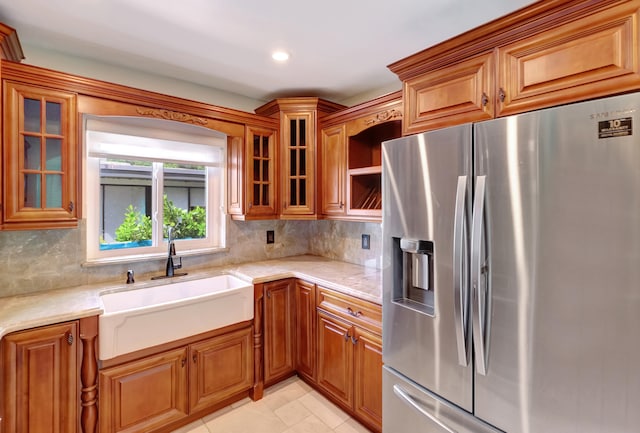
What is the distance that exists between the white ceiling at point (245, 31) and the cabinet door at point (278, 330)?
164 cm

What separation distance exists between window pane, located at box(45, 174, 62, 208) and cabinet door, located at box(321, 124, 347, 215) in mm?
1785

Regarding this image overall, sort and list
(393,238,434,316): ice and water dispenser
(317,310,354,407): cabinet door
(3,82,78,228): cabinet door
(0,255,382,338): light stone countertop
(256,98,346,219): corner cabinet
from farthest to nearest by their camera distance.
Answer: (256,98,346,219): corner cabinet → (317,310,354,407): cabinet door → (3,82,78,228): cabinet door → (0,255,382,338): light stone countertop → (393,238,434,316): ice and water dispenser

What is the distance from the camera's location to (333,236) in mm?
3041

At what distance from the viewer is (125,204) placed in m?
2.38

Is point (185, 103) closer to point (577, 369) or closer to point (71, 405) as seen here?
point (71, 405)

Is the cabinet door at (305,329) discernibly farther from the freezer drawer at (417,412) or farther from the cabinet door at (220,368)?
the freezer drawer at (417,412)

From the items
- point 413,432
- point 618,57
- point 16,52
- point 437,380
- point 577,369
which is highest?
point 16,52

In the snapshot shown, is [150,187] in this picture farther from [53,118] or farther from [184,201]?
[53,118]

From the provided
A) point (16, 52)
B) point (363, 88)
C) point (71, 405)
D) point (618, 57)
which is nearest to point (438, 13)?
point (618, 57)

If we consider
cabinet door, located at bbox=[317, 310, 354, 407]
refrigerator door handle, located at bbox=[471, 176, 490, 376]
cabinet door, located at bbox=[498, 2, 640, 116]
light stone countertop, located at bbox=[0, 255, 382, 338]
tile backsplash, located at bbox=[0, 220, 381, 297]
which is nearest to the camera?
cabinet door, located at bbox=[498, 2, 640, 116]

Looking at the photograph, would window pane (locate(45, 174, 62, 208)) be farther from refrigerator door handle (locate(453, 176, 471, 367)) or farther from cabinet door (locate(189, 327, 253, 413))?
refrigerator door handle (locate(453, 176, 471, 367))

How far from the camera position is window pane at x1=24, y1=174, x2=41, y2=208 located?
172 centimetres

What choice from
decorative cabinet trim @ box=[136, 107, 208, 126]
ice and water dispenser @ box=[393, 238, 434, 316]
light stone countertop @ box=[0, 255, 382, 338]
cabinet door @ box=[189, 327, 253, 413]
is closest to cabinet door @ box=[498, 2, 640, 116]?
ice and water dispenser @ box=[393, 238, 434, 316]

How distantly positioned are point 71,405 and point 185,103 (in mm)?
1954
